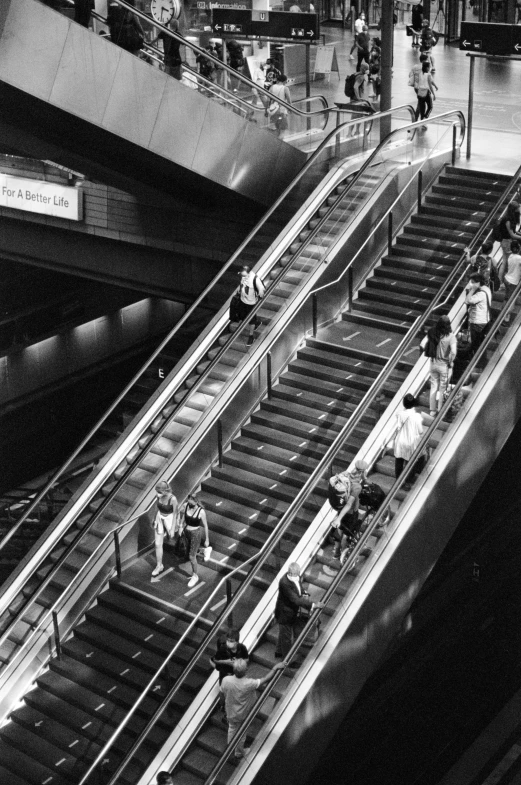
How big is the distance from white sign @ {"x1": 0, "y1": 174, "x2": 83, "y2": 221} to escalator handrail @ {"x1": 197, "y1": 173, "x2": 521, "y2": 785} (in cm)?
851

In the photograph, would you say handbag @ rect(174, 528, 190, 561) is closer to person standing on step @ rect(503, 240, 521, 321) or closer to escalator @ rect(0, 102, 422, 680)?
escalator @ rect(0, 102, 422, 680)

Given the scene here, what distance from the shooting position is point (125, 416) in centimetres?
1805

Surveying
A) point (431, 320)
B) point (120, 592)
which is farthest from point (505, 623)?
point (120, 592)

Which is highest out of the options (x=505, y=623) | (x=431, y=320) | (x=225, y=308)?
(x=431, y=320)

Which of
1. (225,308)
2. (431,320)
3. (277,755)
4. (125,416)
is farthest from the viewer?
(125,416)

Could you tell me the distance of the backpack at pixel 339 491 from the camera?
38.1ft

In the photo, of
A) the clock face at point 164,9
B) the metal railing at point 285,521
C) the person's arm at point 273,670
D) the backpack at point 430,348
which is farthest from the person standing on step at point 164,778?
the clock face at point 164,9

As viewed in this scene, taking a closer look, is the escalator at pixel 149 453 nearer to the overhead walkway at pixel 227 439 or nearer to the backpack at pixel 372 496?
the overhead walkway at pixel 227 439

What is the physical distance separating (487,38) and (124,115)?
22.2ft

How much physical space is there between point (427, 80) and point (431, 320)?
7.25m

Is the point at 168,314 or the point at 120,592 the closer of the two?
the point at 120,592

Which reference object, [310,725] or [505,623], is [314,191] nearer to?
[505,623]

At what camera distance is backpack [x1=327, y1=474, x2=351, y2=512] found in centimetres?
1162

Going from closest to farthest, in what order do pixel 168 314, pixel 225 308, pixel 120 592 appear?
pixel 120 592, pixel 225 308, pixel 168 314
